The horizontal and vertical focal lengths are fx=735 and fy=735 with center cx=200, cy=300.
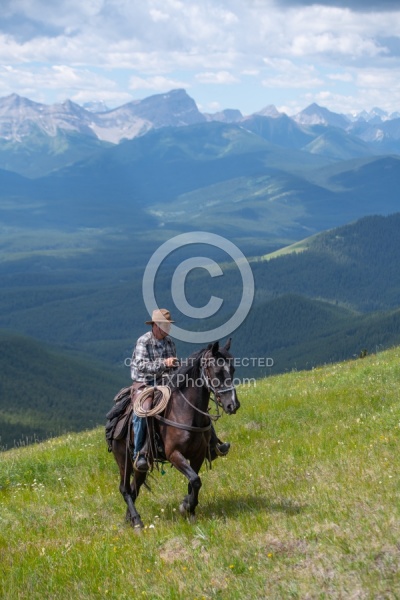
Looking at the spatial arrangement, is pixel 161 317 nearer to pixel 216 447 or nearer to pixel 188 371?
pixel 188 371

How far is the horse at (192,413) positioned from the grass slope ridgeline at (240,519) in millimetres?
546

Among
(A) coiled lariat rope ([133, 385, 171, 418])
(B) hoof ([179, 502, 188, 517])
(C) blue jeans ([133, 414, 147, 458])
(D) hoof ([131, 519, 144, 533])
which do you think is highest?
(A) coiled lariat rope ([133, 385, 171, 418])

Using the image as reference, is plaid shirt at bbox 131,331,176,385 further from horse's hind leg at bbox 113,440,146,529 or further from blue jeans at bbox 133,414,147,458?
horse's hind leg at bbox 113,440,146,529

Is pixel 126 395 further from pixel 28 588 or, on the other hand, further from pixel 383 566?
pixel 383 566

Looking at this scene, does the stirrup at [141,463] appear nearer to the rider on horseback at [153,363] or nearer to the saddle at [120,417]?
the rider on horseback at [153,363]

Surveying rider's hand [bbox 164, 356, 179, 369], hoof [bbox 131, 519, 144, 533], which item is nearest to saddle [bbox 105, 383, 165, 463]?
rider's hand [bbox 164, 356, 179, 369]

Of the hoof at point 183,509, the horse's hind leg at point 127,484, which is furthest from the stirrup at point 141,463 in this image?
the hoof at point 183,509

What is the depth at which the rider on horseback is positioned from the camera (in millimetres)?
13969

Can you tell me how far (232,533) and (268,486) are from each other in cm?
288

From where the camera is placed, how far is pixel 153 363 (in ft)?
46.7

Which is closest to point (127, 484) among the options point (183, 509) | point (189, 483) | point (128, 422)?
point (128, 422)

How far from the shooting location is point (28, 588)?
10.5 meters

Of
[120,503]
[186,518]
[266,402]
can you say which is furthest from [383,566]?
[266,402]

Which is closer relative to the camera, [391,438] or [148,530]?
[148,530]
